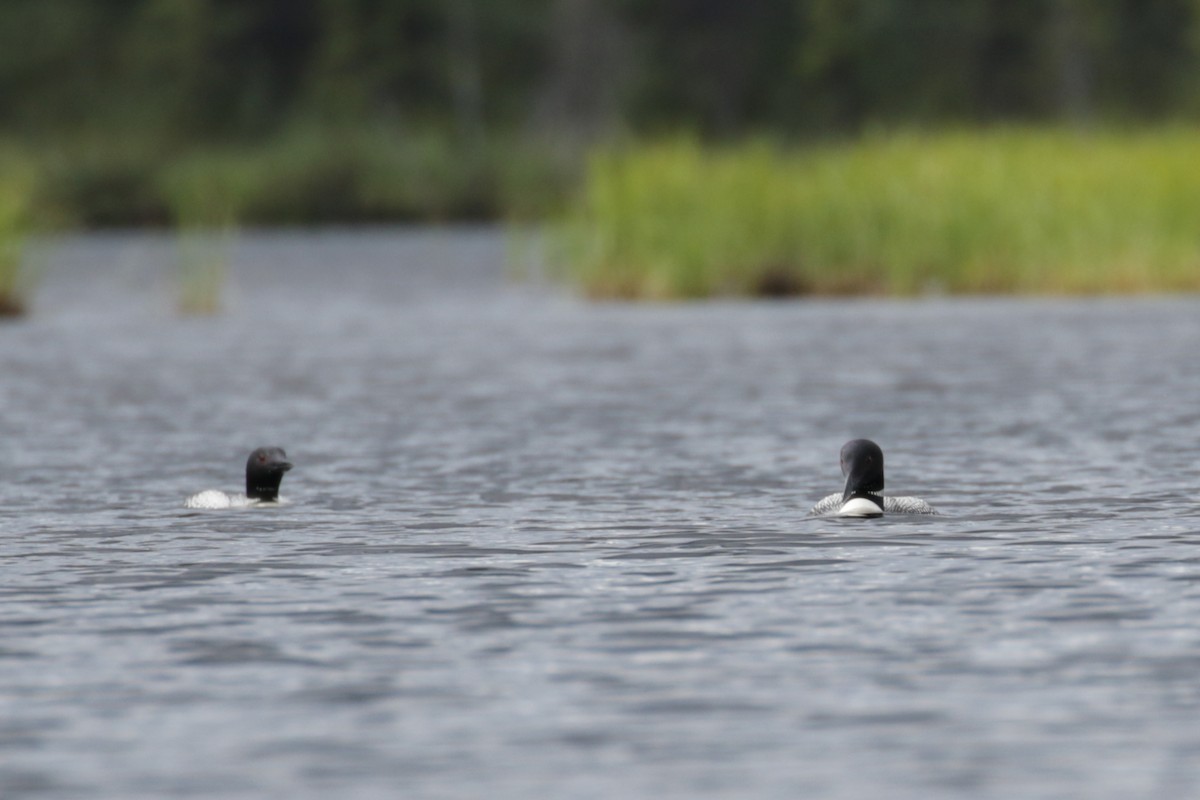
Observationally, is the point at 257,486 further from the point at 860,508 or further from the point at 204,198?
the point at 204,198

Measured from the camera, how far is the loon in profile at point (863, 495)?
35.6ft

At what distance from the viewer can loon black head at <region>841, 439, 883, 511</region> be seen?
10906 mm

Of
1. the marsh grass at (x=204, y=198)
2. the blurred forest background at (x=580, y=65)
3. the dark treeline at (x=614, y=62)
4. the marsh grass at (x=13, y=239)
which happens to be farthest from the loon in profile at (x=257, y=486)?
the dark treeline at (x=614, y=62)

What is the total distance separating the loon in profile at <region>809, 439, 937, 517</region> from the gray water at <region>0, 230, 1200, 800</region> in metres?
0.12

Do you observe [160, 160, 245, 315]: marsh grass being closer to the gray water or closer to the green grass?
the green grass

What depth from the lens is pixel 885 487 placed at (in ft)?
39.9

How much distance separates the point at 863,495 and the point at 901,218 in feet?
49.0

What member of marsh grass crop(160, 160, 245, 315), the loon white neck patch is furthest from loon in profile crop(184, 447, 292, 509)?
marsh grass crop(160, 160, 245, 315)

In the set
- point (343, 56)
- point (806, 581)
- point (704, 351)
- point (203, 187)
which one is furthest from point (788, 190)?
point (343, 56)

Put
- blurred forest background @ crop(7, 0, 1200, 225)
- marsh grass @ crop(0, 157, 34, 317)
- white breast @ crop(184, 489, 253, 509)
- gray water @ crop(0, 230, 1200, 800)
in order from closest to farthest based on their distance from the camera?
gray water @ crop(0, 230, 1200, 800), white breast @ crop(184, 489, 253, 509), marsh grass @ crop(0, 157, 34, 317), blurred forest background @ crop(7, 0, 1200, 225)

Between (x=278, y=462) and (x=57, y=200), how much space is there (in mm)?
41654

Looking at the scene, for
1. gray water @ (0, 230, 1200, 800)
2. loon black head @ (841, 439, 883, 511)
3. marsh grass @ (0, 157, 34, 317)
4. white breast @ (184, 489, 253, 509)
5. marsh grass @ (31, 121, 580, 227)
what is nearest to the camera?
gray water @ (0, 230, 1200, 800)

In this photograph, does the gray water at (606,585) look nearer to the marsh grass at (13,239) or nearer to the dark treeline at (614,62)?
the marsh grass at (13,239)

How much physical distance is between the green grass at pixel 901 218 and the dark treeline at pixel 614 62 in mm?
39418
